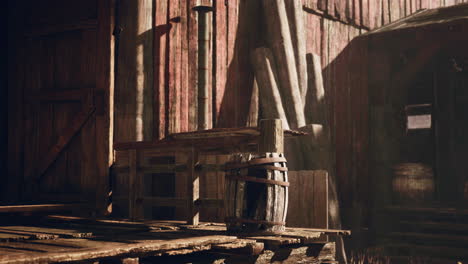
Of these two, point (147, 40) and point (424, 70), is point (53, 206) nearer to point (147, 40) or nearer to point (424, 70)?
point (147, 40)

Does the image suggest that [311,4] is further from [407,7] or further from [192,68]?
[407,7]

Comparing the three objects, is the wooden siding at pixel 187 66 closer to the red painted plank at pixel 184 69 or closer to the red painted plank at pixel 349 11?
the red painted plank at pixel 184 69

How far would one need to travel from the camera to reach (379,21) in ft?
52.9

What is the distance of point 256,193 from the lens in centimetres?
704

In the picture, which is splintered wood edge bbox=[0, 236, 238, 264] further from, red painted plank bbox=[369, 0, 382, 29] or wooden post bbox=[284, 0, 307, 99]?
red painted plank bbox=[369, 0, 382, 29]

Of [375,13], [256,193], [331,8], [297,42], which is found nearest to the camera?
[256,193]

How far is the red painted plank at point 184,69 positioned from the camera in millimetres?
10094

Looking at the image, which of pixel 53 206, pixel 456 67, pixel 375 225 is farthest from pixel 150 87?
pixel 456 67

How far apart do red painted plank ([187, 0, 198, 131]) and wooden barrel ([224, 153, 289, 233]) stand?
10.5 ft

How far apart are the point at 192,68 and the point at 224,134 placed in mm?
2213

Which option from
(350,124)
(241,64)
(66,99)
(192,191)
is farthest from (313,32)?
(192,191)

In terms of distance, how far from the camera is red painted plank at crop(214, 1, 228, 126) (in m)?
10.8

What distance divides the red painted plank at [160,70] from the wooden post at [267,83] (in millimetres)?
1831

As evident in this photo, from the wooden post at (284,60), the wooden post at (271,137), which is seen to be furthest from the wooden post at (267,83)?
the wooden post at (271,137)
